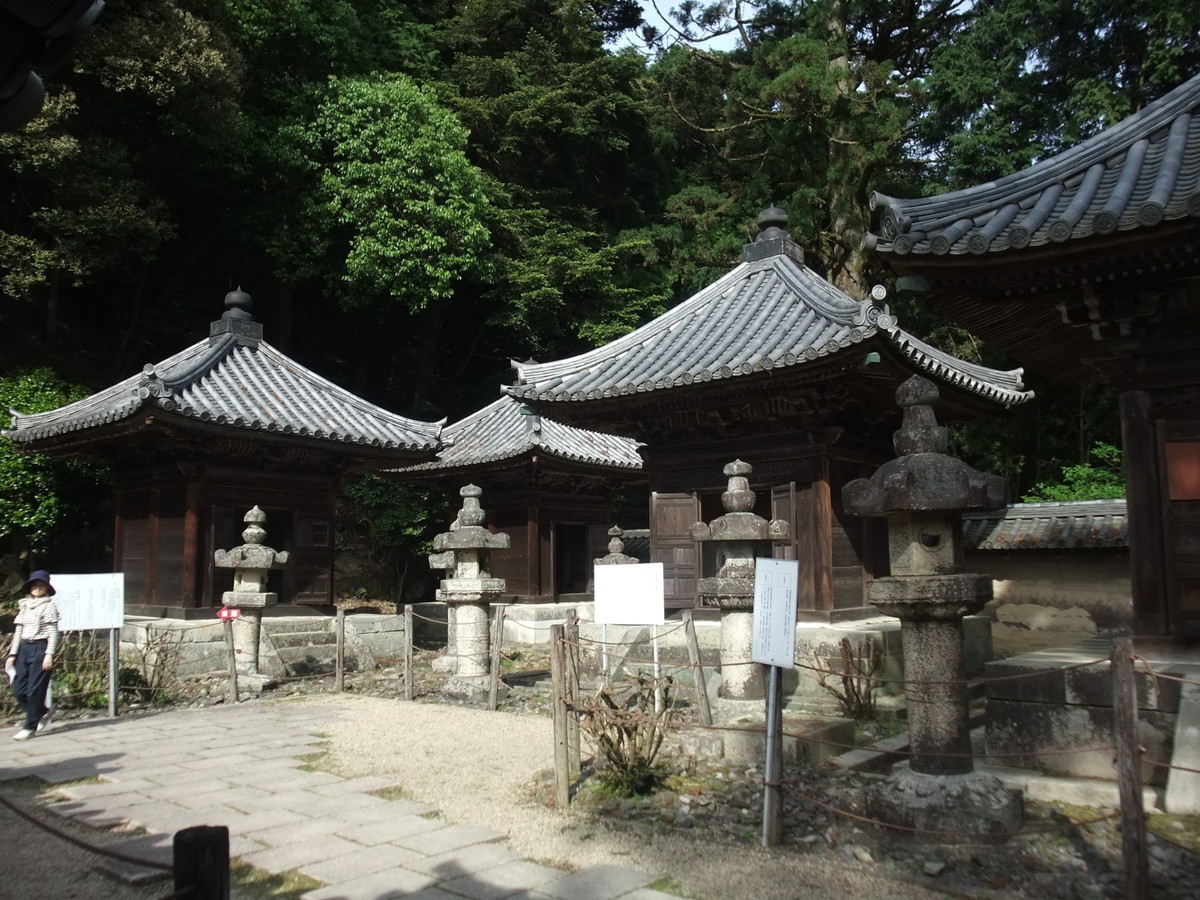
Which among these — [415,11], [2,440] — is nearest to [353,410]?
[2,440]

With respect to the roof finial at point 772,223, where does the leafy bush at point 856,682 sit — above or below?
below

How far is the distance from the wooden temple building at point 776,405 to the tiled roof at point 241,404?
3.94 m

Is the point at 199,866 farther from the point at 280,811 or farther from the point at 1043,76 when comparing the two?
the point at 1043,76

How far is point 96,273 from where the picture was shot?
20500mm

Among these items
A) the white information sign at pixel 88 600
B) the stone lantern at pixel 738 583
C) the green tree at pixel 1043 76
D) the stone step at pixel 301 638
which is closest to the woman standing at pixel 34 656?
the white information sign at pixel 88 600

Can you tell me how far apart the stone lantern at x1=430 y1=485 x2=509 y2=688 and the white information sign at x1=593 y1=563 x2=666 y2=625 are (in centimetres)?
257

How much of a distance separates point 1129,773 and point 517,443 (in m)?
14.0

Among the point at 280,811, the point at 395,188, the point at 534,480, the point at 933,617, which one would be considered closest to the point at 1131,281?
the point at 933,617

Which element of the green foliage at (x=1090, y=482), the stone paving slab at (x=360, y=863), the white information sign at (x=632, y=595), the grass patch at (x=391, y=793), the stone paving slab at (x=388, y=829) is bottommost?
the grass patch at (x=391, y=793)

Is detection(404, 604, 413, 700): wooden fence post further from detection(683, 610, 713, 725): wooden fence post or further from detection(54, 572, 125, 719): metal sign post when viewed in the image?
detection(683, 610, 713, 725): wooden fence post

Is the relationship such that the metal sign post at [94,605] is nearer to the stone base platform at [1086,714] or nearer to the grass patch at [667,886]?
the grass patch at [667,886]

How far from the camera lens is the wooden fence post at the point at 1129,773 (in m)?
4.08

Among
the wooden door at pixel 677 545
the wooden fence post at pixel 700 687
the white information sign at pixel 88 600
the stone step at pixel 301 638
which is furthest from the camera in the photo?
the stone step at pixel 301 638

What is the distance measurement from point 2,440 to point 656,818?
15428 mm
